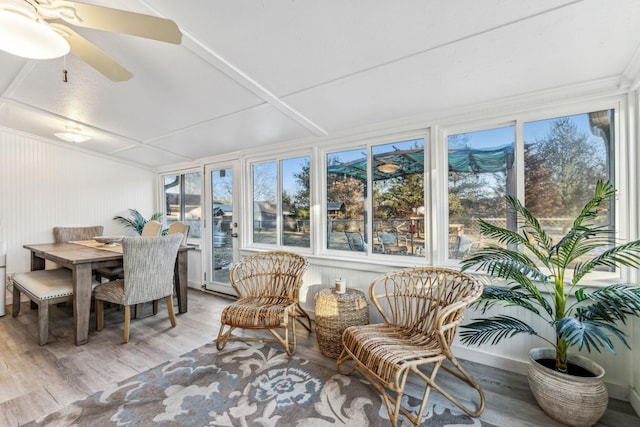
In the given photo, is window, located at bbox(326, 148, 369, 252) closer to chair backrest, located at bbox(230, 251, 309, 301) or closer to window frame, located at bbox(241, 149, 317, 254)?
window frame, located at bbox(241, 149, 317, 254)

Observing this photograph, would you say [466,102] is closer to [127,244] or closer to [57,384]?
[127,244]

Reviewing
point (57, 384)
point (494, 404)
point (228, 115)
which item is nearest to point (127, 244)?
point (57, 384)

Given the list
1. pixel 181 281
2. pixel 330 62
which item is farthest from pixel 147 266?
pixel 330 62

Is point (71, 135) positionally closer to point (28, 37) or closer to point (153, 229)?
point (153, 229)

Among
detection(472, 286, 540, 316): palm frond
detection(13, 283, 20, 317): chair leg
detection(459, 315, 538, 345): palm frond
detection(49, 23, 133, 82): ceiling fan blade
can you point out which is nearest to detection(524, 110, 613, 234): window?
detection(472, 286, 540, 316): palm frond

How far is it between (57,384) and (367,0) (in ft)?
10.3

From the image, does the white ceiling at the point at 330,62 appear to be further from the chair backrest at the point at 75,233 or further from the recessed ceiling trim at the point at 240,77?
the chair backrest at the point at 75,233

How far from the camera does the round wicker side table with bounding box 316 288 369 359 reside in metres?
2.19

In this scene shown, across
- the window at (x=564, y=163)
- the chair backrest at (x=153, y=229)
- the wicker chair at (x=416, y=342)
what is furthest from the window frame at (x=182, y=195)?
the window at (x=564, y=163)

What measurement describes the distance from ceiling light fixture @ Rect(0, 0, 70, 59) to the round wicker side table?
2.31 m

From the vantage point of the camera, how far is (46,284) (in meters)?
2.59

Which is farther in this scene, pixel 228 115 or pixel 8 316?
pixel 8 316

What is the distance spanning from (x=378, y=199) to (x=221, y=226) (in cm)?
257

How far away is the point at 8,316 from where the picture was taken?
3127mm
